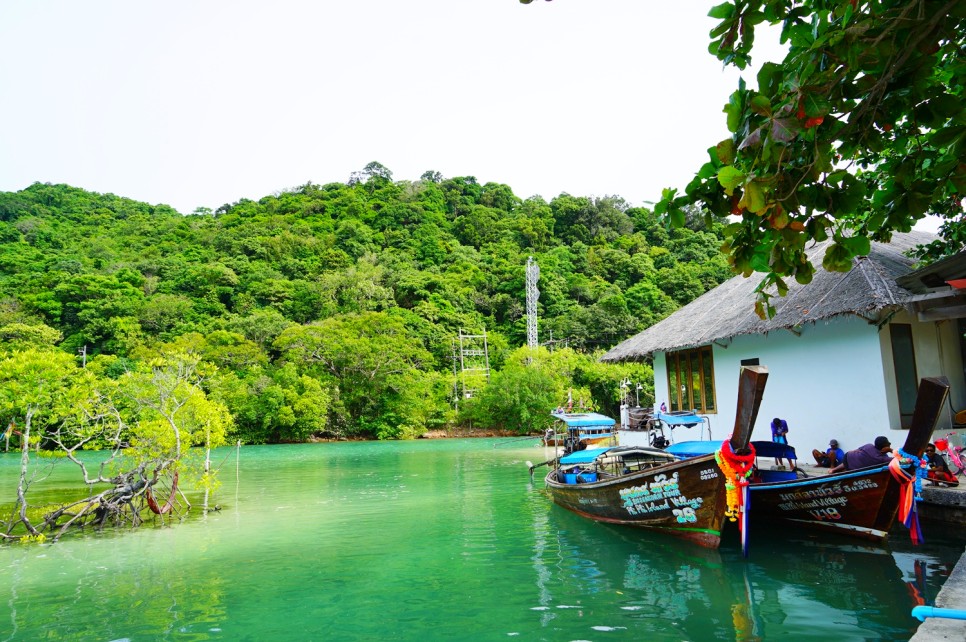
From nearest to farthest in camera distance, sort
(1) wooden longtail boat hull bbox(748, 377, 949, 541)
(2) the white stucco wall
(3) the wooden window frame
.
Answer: (1) wooden longtail boat hull bbox(748, 377, 949, 541)
(2) the white stucco wall
(3) the wooden window frame

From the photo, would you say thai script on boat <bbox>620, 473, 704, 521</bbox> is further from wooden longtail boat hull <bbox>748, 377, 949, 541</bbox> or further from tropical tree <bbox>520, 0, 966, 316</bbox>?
tropical tree <bbox>520, 0, 966, 316</bbox>

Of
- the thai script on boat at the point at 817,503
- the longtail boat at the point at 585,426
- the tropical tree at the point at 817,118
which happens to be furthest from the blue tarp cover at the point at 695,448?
the tropical tree at the point at 817,118

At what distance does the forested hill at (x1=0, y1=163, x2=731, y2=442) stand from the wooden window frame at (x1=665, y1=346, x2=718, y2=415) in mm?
26211

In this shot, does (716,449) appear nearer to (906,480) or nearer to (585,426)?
(906,480)

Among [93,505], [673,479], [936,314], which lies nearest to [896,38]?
[936,314]

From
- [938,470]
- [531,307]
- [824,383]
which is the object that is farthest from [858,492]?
[531,307]

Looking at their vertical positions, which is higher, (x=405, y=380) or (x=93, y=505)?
(x=405, y=380)

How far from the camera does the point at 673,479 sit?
Answer: 8.96m

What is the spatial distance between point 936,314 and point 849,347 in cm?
385

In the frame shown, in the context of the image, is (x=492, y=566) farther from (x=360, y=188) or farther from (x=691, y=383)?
(x=360, y=188)

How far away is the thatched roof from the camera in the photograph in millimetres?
10016

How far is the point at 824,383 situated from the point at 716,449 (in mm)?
2957

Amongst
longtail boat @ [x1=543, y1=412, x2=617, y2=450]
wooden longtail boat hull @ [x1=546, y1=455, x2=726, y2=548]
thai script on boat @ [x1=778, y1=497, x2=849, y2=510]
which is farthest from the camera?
longtail boat @ [x1=543, y1=412, x2=617, y2=450]

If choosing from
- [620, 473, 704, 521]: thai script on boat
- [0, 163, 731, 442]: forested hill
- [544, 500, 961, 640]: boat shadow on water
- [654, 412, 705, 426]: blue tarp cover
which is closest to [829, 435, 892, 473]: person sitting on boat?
[544, 500, 961, 640]: boat shadow on water
